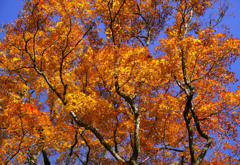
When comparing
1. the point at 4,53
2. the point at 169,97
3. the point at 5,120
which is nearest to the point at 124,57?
the point at 169,97

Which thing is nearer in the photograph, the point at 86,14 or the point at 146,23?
the point at 86,14

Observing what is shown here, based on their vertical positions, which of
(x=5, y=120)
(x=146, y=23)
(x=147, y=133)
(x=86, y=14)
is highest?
(x=146, y=23)

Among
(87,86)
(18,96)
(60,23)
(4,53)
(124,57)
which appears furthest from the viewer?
(4,53)

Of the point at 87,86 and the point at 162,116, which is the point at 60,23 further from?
the point at 162,116

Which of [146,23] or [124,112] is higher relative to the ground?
[146,23]

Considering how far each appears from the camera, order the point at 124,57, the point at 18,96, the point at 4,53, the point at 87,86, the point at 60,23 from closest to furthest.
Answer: the point at 124,57 < the point at 60,23 < the point at 87,86 < the point at 18,96 < the point at 4,53

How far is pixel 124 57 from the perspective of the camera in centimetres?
1146

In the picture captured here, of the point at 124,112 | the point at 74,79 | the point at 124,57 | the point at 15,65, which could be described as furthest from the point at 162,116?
the point at 15,65

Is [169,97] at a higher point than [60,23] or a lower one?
lower

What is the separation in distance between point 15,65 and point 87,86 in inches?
222

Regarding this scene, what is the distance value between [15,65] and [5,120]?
164 inches

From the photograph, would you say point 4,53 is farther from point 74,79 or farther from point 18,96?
point 74,79

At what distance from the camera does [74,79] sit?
578 inches

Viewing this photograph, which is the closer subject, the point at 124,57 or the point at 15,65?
the point at 124,57
